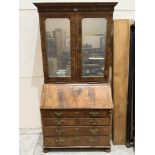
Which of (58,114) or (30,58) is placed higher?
(30,58)

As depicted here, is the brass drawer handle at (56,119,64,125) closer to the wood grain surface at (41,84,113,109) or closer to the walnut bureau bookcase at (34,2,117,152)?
the walnut bureau bookcase at (34,2,117,152)

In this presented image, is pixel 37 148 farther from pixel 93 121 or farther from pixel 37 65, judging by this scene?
pixel 37 65

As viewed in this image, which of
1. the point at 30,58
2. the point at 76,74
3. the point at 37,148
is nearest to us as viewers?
the point at 76,74

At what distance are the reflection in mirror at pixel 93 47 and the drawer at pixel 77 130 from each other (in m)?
0.67

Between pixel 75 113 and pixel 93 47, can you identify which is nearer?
pixel 75 113

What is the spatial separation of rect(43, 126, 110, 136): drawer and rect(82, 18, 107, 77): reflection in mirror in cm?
67

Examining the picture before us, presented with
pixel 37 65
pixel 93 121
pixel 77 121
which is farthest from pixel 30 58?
pixel 93 121

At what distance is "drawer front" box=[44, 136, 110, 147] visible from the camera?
3193mm

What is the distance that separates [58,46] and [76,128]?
1053 millimetres

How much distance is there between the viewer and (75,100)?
3.19 m

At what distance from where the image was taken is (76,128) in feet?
10.4

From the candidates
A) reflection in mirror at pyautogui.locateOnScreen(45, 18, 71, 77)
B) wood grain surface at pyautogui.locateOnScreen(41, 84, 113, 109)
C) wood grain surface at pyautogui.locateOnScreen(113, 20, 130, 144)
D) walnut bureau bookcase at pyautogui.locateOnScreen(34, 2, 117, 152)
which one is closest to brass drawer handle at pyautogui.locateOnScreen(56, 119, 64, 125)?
walnut bureau bookcase at pyautogui.locateOnScreen(34, 2, 117, 152)
